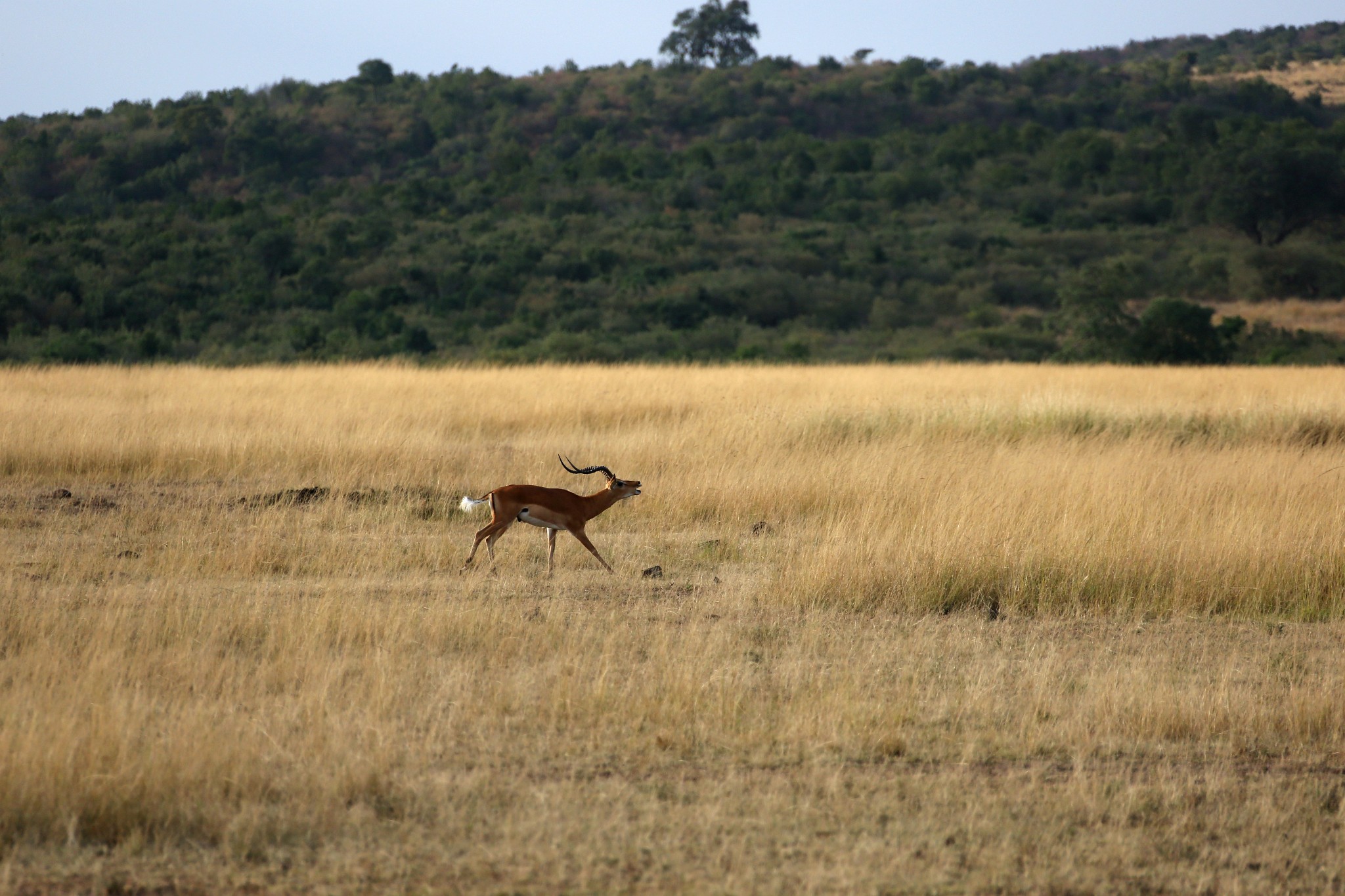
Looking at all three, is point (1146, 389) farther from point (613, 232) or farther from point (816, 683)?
point (613, 232)

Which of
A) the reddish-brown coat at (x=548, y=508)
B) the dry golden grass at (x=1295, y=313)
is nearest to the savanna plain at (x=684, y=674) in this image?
the reddish-brown coat at (x=548, y=508)

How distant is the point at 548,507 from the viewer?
7395 millimetres

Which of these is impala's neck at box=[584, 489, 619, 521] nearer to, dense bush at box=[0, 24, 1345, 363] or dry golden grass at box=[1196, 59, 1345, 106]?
dense bush at box=[0, 24, 1345, 363]

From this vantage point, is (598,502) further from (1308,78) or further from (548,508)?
(1308,78)

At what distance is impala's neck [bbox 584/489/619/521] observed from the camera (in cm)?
761

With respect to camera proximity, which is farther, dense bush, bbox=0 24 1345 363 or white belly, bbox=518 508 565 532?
dense bush, bbox=0 24 1345 363

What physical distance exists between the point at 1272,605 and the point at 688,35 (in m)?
77.5

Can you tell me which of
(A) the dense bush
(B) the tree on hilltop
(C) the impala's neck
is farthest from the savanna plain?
(B) the tree on hilltop

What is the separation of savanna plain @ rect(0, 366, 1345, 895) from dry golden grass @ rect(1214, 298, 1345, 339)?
2912 cm

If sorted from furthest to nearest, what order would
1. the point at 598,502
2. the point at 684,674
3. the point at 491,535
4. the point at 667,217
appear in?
the point at 667,217 < the point at 598,502 < the point at 491,535 < the point at 684,674

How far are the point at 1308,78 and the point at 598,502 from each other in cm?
8822

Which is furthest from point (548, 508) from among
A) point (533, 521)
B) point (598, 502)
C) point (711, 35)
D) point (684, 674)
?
point (711, 35)

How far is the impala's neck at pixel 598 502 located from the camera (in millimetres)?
7609

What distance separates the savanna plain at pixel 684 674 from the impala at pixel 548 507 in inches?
13.1
